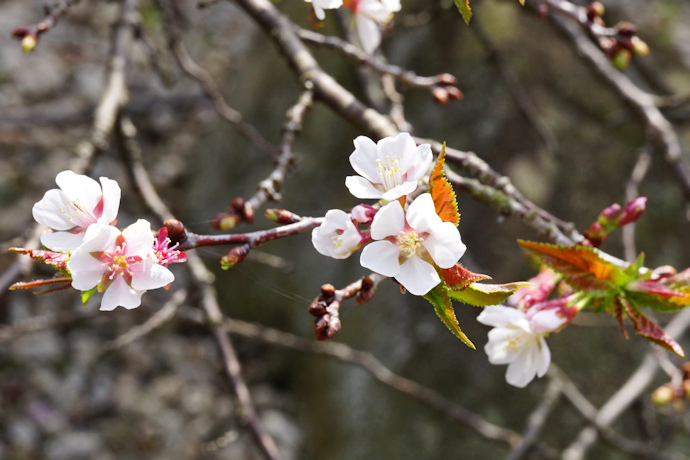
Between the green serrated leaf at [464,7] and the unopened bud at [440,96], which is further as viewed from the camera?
the unopened bud at [440,96]

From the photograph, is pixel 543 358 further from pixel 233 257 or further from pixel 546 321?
pixel 233 257

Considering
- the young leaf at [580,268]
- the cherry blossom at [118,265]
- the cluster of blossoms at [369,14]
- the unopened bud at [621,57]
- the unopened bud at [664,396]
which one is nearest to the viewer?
the cherry blossom at [118,265]

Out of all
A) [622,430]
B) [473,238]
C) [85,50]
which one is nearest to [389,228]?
[473,238]

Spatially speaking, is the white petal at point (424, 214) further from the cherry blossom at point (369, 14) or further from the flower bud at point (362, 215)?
the cherry blossom at point (369, 14)

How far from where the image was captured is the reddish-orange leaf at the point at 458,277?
58 centimetres

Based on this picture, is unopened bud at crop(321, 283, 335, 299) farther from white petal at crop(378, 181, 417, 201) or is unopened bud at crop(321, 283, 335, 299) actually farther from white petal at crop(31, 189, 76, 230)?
white petal at crop(31, 189, 76, 230)

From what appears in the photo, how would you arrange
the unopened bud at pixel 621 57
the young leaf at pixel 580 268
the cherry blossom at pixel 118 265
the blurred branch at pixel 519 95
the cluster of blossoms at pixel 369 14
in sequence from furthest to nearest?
1. the blurred branch at pixel 519 95
2. the unopened bud at pixel 621 57
3. the cluster of blossoms at pixel 369 14
4. the young leaf at pixel 580 268
5. the cherry blossom at pixel 118 265

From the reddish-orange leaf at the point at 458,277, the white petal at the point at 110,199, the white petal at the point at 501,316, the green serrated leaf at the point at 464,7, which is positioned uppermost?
the green serrated leaf at the point at 464,7

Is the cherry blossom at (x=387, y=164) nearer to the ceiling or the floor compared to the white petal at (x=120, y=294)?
nearer to the ceiling

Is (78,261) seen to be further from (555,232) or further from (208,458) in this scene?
(208,458)

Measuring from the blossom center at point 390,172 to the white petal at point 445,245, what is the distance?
0.34 feet

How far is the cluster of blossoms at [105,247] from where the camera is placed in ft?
1.84

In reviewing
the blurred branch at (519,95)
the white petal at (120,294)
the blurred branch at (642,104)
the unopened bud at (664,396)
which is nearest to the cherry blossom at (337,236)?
the white petal at (120,294)

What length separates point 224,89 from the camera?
3.28m
